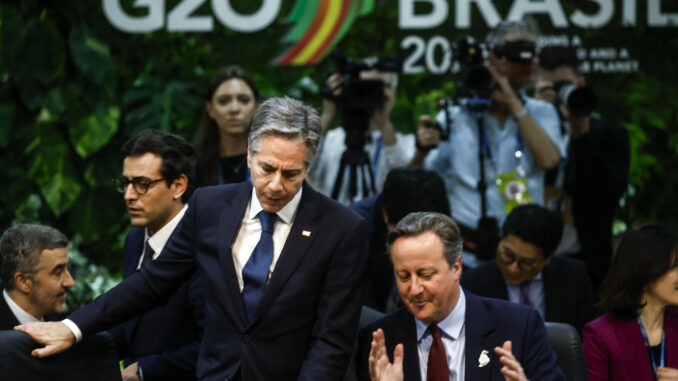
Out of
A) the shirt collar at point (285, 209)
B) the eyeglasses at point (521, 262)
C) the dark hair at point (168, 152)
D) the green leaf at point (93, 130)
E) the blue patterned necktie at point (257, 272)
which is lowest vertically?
the eyeglasses at point (521, 262)

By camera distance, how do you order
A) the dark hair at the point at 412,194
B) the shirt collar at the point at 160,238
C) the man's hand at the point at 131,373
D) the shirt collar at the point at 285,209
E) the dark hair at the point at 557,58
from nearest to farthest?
the shirt collar at the point at 285,209 → the man's hand at the point at 131,373 → the shirt collar at the point at 160,238 → the dark hair at the point at 412,194 → the dark hair at the point at 557,58

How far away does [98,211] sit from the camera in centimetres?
552

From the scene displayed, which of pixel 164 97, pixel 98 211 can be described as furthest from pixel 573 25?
pixel 98 211

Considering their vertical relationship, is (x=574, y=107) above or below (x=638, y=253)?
above

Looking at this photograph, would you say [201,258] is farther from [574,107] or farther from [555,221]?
[574,107]

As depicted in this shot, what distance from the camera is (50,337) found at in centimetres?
246

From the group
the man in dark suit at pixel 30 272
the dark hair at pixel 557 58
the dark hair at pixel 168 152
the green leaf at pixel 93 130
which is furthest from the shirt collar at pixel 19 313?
the dark hair at pixel 557 58

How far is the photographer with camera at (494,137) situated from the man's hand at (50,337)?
1.91 metres

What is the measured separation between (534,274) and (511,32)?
1157 millimetres

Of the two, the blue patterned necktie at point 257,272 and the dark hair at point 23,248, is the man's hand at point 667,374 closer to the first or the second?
the blue patterned necktie at point 257,272

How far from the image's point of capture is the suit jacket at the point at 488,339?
253 centimetres

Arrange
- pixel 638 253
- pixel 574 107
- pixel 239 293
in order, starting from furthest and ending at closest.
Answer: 1. pixel 574 107
2. pixel 638 253
3. pixel 239 293

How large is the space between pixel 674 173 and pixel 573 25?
1.06m

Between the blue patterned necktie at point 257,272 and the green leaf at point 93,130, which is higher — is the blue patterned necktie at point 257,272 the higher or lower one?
the lower one
